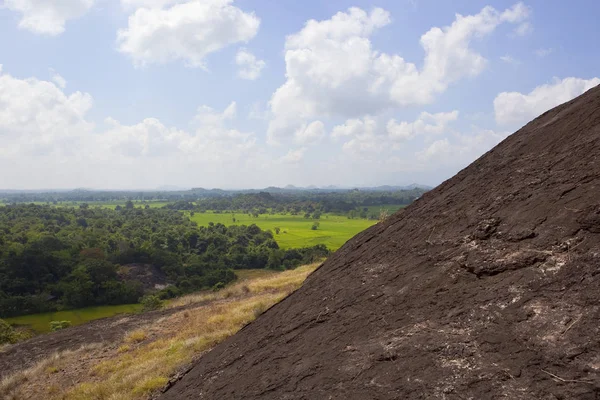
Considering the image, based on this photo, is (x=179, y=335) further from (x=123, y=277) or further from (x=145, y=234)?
(x=145, y=234)

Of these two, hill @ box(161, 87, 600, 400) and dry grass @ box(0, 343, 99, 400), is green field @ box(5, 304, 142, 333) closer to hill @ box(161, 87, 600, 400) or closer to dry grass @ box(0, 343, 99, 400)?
dry grass @ box(0, 343, 99, 400)

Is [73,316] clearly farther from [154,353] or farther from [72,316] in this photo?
[154,353]

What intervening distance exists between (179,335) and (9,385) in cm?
544

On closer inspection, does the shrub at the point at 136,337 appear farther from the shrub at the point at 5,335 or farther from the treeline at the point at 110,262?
the treeline at the point at 110,262

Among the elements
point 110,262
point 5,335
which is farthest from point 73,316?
point 5,335

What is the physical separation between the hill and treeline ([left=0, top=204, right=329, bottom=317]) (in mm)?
48662

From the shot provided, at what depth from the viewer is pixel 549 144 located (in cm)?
744

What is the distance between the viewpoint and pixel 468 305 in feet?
16.1

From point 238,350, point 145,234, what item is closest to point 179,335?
point 238,350

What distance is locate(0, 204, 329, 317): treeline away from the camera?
55.6m

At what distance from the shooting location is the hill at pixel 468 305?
12.8 feet

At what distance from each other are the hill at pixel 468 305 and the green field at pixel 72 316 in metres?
45.8

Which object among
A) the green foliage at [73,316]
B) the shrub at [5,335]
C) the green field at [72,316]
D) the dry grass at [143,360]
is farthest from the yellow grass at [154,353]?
the green field at [72,316]

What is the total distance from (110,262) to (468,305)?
70.6 m
